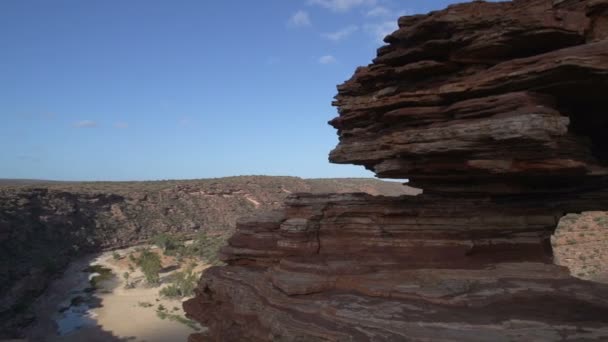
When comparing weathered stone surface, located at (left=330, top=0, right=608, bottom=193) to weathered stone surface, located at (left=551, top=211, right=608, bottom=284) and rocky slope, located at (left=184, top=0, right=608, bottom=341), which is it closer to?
rocky slope, located at (left=184, top=0, right=608, bottom=341)

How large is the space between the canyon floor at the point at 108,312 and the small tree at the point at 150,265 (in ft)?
2.70

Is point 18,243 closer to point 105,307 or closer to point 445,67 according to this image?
point 105,307

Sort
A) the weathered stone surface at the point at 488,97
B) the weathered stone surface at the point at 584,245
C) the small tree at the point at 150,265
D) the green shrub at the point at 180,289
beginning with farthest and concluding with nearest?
1. the small tree at the point at 150,265
2. the green shrub at the point at 180,289
3. the weathered stone surface at the point at 584,245
4. the weathered stone surface at the point at 488,97

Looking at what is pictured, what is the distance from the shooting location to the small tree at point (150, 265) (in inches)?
1813

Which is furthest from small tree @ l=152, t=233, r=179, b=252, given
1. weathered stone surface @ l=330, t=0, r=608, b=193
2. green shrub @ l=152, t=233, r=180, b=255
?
weathered stone surface @ l=330, t=0, r=608, b=193

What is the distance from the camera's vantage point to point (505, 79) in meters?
8.70

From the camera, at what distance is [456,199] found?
11.3 m

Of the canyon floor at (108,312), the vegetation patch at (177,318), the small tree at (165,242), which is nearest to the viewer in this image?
the canyon floor at (108,312)

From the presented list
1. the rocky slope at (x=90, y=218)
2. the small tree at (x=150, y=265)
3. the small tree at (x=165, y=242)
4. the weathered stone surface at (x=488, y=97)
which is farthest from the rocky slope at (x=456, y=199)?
the small tree at (x=165, y=242)

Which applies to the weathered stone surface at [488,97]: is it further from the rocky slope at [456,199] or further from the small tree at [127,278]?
the small tree at [127,278]

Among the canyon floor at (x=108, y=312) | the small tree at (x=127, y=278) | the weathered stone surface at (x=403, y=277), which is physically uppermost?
the weathered stone surface at (x=403, y=277)

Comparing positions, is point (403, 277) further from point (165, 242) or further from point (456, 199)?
point (165, 242)

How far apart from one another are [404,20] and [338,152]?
362 cm

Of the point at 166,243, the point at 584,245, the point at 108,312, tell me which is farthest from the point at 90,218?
the point at 584,245
